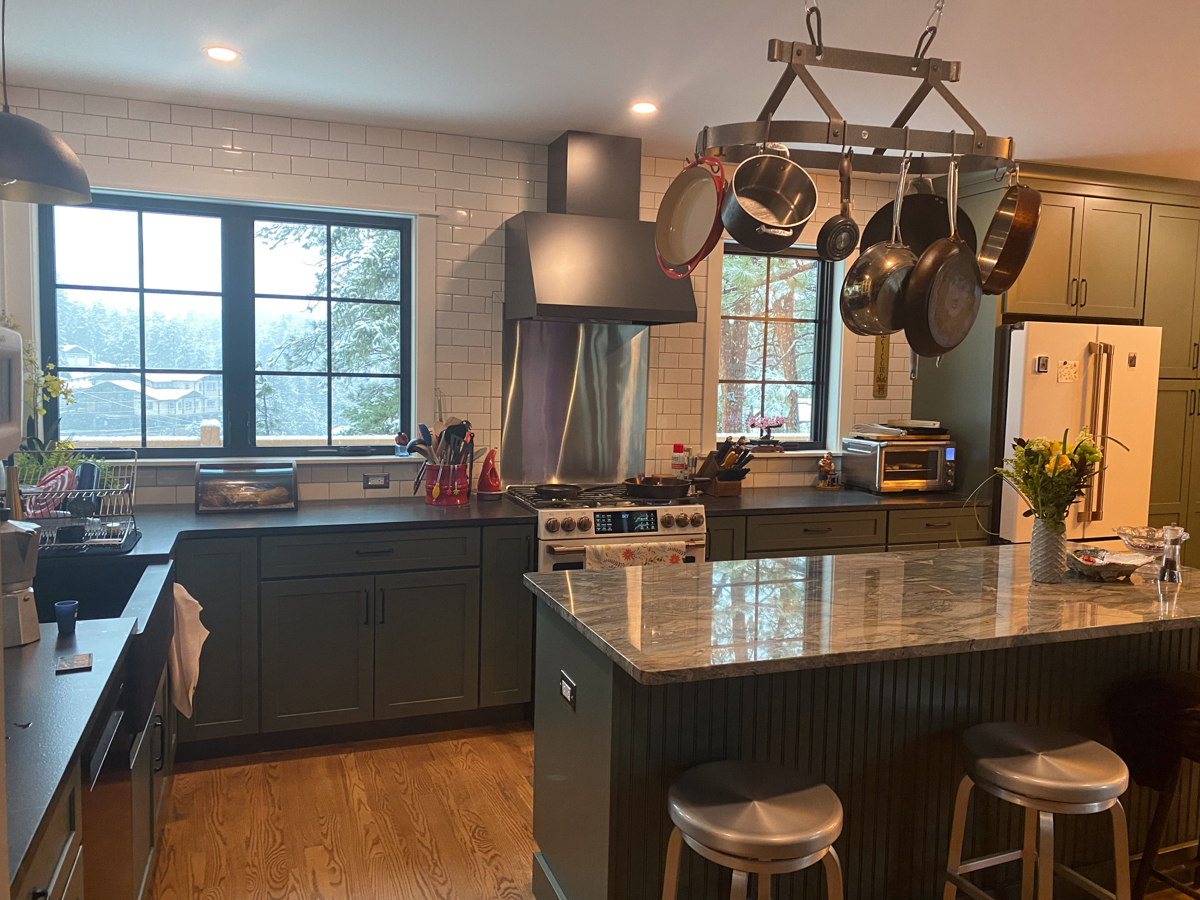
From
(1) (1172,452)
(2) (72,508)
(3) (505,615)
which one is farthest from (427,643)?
(1) (1172,452)

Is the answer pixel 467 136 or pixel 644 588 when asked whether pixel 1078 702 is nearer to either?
pixel 644 588

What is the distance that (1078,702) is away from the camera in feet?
8.57

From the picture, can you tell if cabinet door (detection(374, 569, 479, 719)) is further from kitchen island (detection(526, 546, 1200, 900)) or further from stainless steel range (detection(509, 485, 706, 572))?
kitchen island (detection(526, 546, 1200, 900))

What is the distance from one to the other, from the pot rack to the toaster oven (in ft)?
8.80

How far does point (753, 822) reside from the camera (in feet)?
6.01

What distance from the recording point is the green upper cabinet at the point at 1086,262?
186 inches

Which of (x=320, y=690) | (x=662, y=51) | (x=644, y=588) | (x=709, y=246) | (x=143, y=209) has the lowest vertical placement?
(x=320, y=690)

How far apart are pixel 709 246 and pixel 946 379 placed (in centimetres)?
339

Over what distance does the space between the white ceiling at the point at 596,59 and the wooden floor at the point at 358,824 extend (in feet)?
8.80

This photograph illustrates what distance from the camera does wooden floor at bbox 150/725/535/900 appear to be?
2768mm

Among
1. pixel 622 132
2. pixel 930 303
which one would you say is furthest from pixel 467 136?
pixel 930 303

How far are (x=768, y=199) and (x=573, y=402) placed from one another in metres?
2.59

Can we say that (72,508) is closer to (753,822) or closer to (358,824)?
(358,824)

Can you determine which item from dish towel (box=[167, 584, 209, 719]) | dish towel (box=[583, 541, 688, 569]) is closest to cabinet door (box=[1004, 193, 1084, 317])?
dish towel (box=[583, 541, 688, 569])
